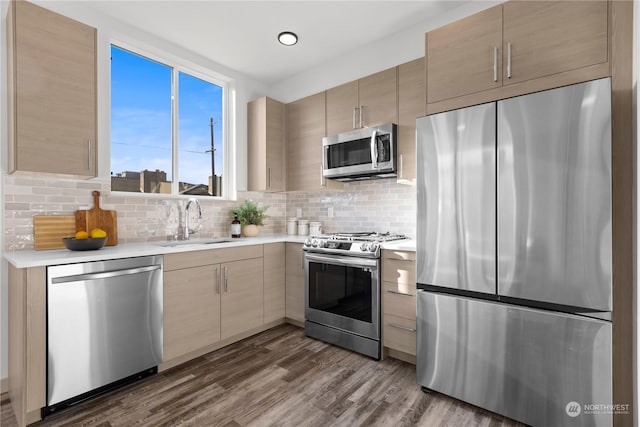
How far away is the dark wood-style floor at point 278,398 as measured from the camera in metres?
1.78

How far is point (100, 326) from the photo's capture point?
1.96 meters

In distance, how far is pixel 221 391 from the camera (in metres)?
2.08

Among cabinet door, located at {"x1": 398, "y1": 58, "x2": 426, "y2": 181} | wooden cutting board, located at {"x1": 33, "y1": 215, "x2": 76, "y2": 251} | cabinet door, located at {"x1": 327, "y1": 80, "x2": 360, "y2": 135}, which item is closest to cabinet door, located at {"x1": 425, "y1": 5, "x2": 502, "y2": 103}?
cabinet door, located at {"x1": 398, "y1": 58, "x2": 426, "y2": 181}

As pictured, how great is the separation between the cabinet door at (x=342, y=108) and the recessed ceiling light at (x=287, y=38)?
0.57 m

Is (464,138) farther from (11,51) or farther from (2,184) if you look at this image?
(2,184)

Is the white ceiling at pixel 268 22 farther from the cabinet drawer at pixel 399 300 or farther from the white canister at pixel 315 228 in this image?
the cabinet drawer at pixel 399 300

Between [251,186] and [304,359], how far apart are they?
1.98 metres

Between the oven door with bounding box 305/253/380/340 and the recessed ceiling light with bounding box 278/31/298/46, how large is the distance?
202cm

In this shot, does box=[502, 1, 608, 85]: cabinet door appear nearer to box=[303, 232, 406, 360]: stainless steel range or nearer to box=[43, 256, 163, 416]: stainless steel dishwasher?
box=[303, 232, 406, 360]: stainless steel range

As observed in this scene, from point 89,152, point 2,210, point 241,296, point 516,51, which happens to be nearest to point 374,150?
point 516,51

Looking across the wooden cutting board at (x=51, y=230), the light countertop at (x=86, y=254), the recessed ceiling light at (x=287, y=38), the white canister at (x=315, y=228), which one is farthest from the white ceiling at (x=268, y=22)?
the light countertop at (x=86, y=254)

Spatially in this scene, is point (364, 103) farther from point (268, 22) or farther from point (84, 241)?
point (84, 241)

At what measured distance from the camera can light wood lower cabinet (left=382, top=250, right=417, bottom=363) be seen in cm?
235

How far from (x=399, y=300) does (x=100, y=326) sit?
2.03m
